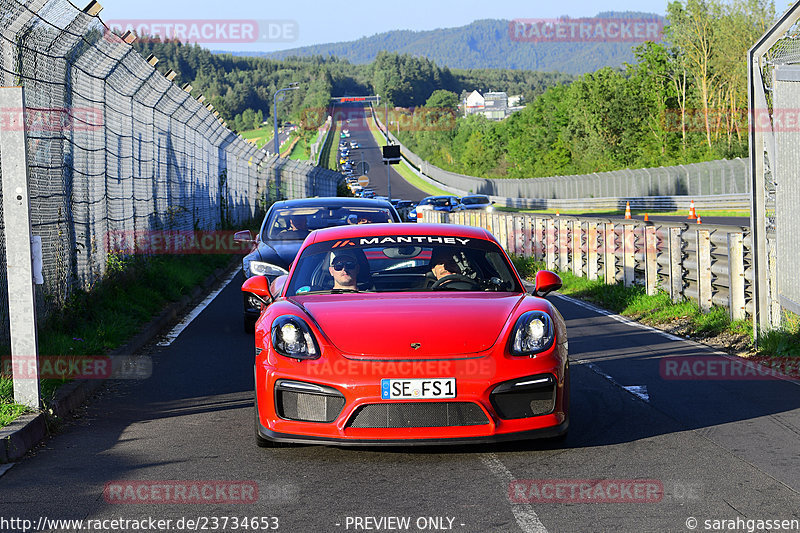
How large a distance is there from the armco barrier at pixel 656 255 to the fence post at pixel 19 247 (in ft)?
24.1

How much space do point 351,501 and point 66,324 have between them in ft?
20.3

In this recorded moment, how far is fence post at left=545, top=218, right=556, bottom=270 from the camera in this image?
67.3 feet

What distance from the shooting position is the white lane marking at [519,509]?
439 cm

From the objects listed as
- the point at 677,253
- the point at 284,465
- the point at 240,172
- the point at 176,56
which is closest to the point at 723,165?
the point at 240,172

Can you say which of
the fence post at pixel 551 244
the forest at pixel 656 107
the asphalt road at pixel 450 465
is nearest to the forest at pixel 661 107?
the forest at pixel 656 107

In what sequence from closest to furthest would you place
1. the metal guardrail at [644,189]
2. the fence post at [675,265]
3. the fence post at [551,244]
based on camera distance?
the fence post at [675,265]
the fence post at [551,244]
the metal guardrail at [644,189]

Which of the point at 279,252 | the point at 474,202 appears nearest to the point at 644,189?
the point at 474,202

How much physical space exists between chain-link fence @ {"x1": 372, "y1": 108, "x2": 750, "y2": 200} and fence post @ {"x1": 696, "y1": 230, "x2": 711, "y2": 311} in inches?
548

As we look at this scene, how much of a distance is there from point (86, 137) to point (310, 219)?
9.72 ft

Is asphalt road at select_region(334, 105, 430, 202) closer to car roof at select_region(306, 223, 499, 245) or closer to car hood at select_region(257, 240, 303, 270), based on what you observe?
car hood at select_region(257, 240, 303, 270)

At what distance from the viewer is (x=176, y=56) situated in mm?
154125
